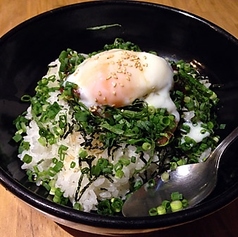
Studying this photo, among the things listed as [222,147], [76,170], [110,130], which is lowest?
[76,170]

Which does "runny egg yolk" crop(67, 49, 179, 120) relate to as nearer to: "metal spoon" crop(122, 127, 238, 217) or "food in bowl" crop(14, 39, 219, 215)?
"food in bowl" crop(14, 39, 219, 215)

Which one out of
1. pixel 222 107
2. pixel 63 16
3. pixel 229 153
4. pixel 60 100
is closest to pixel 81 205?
pixel 60 100

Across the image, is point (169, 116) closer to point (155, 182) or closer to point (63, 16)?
point (155, 182)

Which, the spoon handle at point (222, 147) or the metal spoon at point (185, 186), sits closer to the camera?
the metal spoon at point (185, 186)

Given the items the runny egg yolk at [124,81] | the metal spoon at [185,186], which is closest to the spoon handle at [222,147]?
the metal spoon at [185,186]

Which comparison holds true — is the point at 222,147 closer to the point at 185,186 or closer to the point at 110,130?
the point at 185,186

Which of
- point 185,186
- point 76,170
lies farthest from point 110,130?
point 185,186

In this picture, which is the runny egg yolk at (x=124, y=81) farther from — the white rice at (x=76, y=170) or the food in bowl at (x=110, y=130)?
the white rice at (x=76, y=170)

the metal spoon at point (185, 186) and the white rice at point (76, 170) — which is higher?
the metal spoon at point (185, 186)
